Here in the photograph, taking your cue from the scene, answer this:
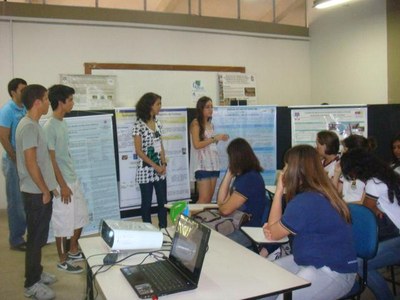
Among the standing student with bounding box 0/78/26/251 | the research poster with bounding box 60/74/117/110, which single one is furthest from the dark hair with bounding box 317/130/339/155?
the research poster with bounding box 60/74/117/110

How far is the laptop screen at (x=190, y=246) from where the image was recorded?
5.05 ft

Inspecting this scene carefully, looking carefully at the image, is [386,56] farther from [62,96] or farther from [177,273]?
[177,273]

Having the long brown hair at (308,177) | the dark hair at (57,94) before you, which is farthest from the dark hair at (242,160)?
the dark hair at (57,94)

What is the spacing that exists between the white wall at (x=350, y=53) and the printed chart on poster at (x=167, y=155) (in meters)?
3.15

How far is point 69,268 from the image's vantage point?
3332 millimetres

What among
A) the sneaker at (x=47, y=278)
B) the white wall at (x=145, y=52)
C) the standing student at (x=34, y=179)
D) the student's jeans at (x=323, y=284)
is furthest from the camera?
the white wall at (x=145, y=52)

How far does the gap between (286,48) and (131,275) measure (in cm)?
599

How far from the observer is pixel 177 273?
1.66m

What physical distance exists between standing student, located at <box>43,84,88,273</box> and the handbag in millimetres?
1184

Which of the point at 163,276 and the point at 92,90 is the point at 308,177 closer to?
the point at 163,276

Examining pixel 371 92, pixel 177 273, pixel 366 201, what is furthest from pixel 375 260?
pixel 371 92

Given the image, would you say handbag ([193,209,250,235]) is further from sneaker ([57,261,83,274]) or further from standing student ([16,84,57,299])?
sneaker ([57,261,83,274])

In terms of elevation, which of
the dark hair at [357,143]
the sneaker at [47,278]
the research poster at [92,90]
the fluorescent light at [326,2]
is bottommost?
the sneaker at [47,278]

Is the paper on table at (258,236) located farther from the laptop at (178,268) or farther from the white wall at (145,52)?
the white wall at (145,52)
